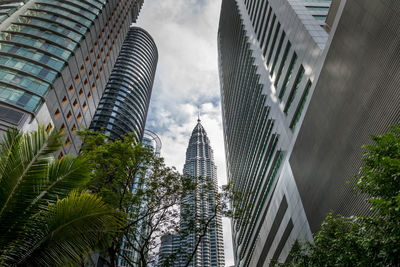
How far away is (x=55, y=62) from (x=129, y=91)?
135 ft

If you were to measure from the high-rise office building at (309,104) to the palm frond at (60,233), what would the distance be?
505 inches

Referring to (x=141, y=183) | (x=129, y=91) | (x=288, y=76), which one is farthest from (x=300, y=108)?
(x=129, y=91)

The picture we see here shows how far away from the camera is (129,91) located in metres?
66.5

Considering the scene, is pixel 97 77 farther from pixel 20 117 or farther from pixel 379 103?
pixel 379 103

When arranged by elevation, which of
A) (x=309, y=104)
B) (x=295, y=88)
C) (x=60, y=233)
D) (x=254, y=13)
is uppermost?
(x=254, y=13)

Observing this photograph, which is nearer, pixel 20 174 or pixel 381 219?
pixel 20 174

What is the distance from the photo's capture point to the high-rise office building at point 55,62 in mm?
21969

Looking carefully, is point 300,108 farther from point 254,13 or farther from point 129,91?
point 129,91

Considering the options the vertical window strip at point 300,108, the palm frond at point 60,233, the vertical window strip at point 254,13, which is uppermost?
the vertical window strip at point 254,13

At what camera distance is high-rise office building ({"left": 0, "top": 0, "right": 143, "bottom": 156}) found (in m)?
22.0

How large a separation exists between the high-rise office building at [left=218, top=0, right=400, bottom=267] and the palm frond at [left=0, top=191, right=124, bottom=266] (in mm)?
12818

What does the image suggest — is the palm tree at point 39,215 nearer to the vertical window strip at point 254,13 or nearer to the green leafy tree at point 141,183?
the green leafy tree at point 141,183

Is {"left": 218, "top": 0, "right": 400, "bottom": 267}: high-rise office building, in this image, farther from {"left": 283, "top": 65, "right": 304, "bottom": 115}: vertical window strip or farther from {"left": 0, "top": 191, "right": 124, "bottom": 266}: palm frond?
{"left": 0, "top": 191, "right": 124, "bottom": 266}: palm frond

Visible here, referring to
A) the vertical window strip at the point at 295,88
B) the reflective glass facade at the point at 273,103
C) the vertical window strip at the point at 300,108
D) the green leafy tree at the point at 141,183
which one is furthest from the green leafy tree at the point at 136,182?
the vertical window strip at the point at 295,88
